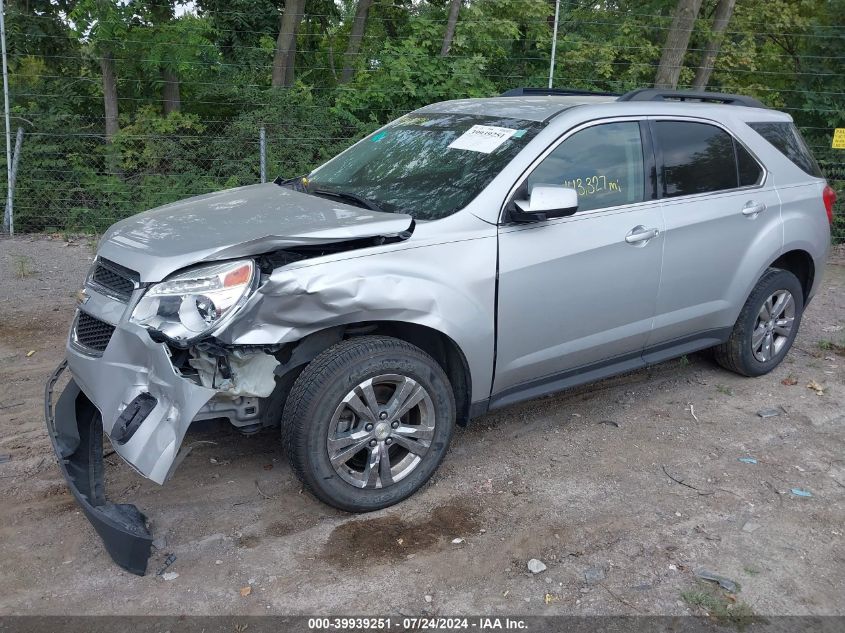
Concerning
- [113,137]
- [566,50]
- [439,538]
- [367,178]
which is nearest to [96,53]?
[113,137]

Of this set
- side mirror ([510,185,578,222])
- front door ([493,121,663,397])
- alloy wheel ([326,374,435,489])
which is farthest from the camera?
front door ([493,121,663,397])

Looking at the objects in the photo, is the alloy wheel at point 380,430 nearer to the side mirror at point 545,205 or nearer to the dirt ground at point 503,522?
the dirt ground at point 503,522

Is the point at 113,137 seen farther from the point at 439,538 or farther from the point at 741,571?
the point at 741,571

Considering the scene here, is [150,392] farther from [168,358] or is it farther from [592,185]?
[592,185]

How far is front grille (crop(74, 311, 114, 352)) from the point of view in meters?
3.57

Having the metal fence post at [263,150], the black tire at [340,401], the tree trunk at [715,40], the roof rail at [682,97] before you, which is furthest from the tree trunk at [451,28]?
the black tire at [340,401]

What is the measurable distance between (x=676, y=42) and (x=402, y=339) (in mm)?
10514

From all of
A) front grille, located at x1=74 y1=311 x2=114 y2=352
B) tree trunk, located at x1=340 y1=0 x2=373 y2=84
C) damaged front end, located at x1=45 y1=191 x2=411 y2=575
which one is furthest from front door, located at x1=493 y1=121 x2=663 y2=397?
tree trunk, located at x1=340 y1=0 x2=373 y2=84

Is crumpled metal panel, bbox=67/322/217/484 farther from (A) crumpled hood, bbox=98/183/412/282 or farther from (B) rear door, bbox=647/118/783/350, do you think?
(B) rear door, bbox=647/118/783/350

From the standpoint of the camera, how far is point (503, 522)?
146 inches

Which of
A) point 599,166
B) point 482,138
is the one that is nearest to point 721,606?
point 599,166

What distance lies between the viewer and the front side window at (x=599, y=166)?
4172 mm

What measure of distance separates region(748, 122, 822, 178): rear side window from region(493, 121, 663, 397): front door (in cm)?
127

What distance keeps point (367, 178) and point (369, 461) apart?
5.67 feet
